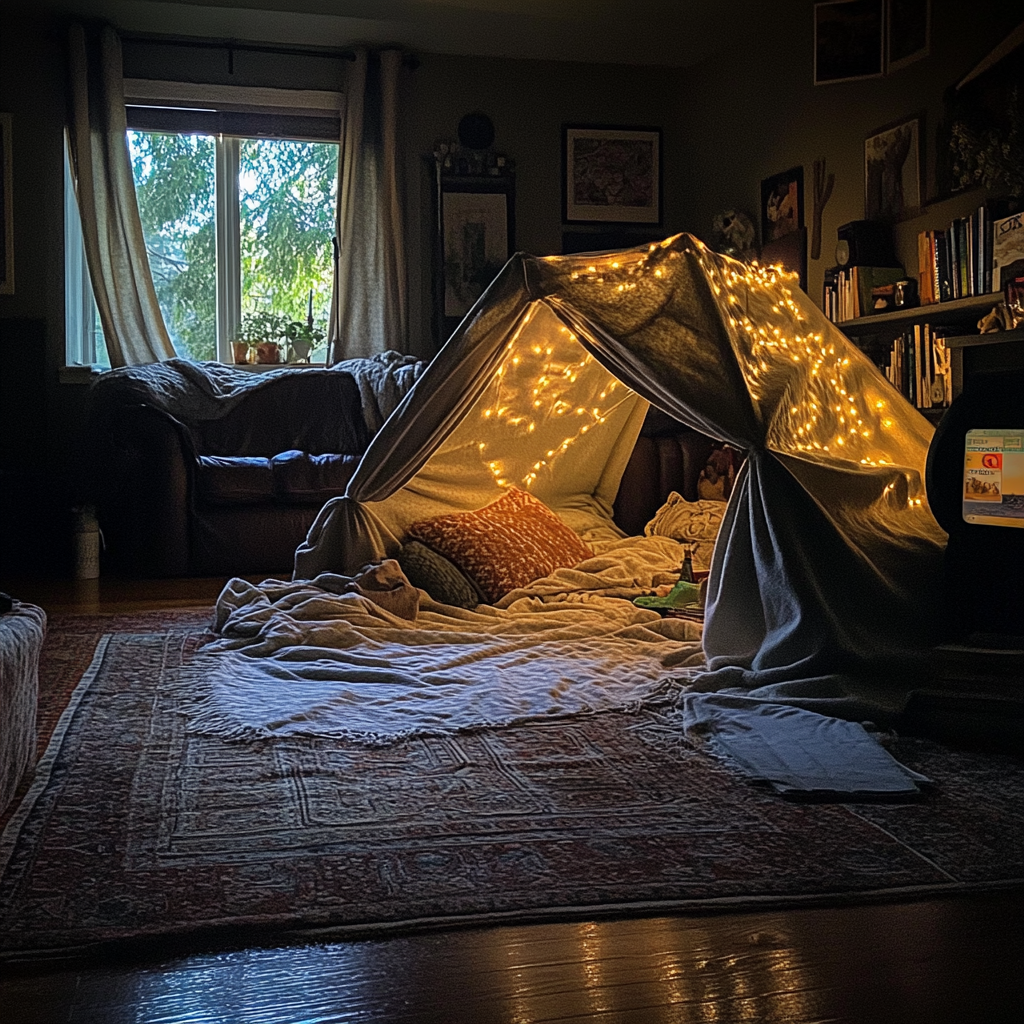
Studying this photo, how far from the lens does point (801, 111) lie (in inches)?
229

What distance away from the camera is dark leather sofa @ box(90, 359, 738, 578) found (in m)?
5.08

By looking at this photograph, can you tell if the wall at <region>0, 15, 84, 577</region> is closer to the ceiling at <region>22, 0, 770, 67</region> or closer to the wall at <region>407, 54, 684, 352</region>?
the ceiling at <region>22, 0, 770, 67</region>

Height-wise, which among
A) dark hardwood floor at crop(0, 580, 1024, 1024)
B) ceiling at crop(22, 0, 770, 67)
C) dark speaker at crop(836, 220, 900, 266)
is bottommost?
dark hardwood floor at crop(0, 580, 1024, 1024)

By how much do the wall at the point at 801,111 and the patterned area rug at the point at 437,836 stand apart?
10.7ft

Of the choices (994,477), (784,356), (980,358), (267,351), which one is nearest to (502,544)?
(784,356)

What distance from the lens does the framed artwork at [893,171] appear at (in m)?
4.93

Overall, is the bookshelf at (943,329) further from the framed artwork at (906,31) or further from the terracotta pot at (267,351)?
the terracotta pot at (267,351)

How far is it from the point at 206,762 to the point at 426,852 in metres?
0.70

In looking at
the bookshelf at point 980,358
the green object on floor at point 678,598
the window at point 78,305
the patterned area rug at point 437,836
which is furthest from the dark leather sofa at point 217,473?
the patterned area rug at point 437,836

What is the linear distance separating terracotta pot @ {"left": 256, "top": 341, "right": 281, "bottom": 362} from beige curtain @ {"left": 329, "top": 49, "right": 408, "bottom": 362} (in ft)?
1.03

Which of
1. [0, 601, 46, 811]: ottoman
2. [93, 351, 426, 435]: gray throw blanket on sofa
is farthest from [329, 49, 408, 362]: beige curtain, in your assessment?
[0, 601, 46, 811]: ottoman

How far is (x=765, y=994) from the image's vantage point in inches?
54.4

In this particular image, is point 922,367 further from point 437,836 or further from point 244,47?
point 244,47

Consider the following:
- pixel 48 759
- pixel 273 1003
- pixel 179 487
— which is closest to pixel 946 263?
pixel 179 487
